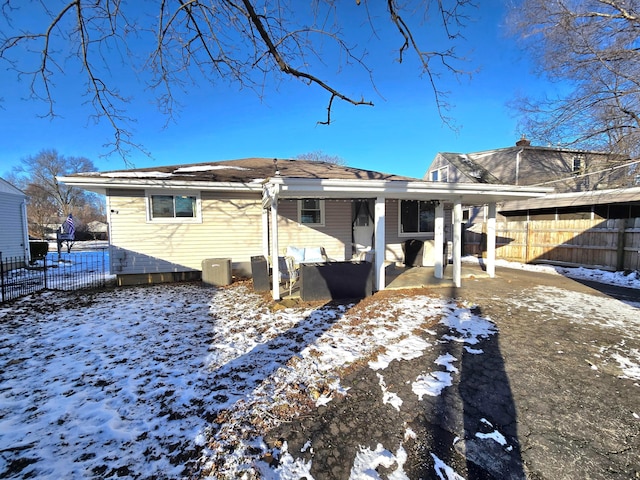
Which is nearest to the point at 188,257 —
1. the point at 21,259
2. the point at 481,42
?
the point at 481,42

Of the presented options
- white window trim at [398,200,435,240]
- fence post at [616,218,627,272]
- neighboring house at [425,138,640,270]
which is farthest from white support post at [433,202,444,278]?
fence post at [616,218,627,272]

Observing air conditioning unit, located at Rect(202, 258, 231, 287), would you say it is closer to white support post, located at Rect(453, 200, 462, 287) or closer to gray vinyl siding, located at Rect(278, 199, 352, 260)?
gray vinyl siding, located at Rect(278, 199, 352, 260)

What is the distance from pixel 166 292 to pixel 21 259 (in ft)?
35.9

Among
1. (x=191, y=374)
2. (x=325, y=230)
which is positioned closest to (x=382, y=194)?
(x=325, y=230)

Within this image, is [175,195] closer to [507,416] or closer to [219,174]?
[219,174]

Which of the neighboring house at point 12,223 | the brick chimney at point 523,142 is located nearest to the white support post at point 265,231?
the neighboring house at point 12,223

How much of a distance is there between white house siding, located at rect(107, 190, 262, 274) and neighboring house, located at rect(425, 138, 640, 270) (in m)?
7.94

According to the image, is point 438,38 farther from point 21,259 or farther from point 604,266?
point 21,259

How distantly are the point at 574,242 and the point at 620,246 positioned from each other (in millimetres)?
1436

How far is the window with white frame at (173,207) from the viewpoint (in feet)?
25.3

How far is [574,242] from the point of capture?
32.1 feet

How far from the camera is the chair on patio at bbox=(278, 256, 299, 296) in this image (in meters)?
6.53

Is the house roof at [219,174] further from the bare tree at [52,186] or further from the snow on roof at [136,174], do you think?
the bare tree at [52,186]

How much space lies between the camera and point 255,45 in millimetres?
3764
